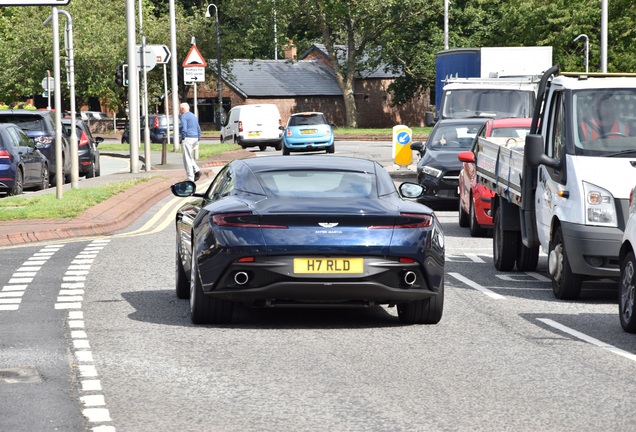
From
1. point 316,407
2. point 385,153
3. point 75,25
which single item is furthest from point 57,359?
point 75,25

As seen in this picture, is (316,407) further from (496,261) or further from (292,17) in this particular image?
(292,17)

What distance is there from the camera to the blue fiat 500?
50375 millimetres

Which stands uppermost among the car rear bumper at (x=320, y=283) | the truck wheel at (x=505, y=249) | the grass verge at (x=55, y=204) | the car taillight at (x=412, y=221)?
the car taillight at (x=412, y=221)

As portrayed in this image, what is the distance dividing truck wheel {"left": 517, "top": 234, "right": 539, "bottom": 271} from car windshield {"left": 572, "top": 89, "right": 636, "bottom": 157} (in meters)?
2.27

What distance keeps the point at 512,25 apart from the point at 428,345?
62.6m

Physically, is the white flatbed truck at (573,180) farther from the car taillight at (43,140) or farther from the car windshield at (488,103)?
the car taillight at (43,140)

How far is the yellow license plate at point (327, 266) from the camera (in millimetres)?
10055

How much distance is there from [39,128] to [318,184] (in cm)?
2207

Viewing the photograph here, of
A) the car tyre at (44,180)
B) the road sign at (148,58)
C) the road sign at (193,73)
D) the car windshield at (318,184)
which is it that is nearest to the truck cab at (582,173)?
the car windshield at (318,184)

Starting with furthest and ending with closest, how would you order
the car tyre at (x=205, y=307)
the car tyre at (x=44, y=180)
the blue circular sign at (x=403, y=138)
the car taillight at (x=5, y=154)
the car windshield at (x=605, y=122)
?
the blue circular sign at (x=403, y=138) < the car tyre at (x=44, y=180) < the car taillight at (x=5, y=154) < the car windshield at (x=605, y=122) < the car tyre at (x=205, y=307)

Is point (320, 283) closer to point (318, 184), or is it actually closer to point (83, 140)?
point (318, 184)

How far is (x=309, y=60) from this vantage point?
3917 inches

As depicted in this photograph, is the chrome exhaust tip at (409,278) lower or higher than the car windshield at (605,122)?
lower

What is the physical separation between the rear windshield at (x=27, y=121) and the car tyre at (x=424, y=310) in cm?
2216
